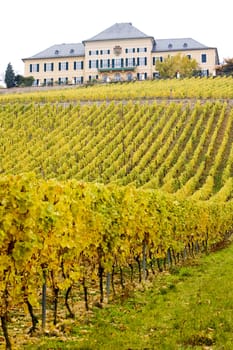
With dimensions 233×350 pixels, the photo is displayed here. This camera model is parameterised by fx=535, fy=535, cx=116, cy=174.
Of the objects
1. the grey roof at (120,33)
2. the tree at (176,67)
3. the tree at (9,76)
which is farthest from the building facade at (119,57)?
the tree at (9,76)

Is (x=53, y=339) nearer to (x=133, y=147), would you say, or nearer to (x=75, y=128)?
(x=133, y=147)

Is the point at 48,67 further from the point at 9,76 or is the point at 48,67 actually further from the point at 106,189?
the point at 106,189

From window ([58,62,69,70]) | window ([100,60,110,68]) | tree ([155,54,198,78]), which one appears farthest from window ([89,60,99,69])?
tree ([155,54,198,78])

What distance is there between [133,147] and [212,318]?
1332 inches

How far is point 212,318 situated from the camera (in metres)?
7.44

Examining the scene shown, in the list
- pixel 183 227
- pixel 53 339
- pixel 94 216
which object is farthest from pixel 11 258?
pixel 183 227

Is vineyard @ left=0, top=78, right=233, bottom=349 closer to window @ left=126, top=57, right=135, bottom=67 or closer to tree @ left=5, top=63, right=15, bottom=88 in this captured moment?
window @ left=126, top=57, right=135, bottom=67

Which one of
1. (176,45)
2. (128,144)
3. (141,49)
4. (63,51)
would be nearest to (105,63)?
(141,49)

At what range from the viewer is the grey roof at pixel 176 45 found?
297ft

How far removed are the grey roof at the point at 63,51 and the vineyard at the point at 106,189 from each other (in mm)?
28981

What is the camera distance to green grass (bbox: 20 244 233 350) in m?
6.38

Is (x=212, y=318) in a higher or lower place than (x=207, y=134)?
lower

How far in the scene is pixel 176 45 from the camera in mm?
91875

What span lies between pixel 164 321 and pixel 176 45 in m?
88.2
